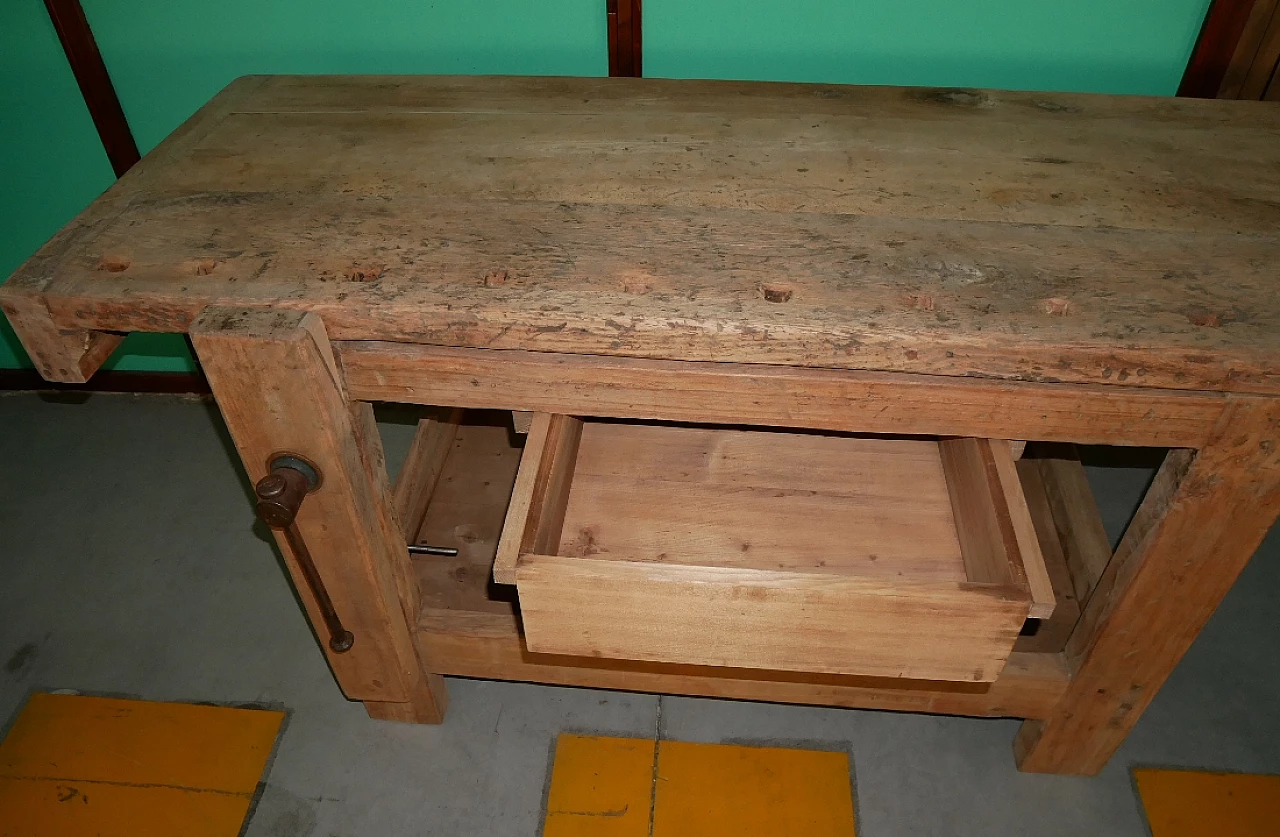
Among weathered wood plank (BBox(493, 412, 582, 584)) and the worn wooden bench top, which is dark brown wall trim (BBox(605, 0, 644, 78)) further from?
weathered wood plank (BBox(493, 412, 582, 584))

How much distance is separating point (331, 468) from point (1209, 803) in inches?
57.3

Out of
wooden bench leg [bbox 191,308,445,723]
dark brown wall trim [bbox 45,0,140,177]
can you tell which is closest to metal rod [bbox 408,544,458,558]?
wooden bench leg [bbox 191,308,445,723]

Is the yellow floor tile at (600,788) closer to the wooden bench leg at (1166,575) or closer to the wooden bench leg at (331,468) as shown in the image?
the wooden bench leg at (331,468)

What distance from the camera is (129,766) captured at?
1406mm

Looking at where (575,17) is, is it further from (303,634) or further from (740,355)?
(303,634)

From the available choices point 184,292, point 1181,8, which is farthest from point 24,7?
point 1181,8

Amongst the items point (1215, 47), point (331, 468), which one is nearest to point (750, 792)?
point (331, 468)

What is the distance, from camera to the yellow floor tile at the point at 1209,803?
1.32 m

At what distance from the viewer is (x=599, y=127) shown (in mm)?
1233

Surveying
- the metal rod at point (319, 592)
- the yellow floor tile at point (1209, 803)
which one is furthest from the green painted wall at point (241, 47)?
the yellow floor tile at point (1209, 803)

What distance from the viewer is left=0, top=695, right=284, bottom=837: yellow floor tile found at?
1.34 metres

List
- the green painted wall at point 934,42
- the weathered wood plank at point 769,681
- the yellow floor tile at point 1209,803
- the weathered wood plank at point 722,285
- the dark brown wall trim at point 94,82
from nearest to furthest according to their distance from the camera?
the weathered wood plank at point 722,285
the weathered wood plank at point 769,681
the yellow floor tile at point 1209,803
the green painted wall at point 934,42
the dark brown wall trim at point 94,82

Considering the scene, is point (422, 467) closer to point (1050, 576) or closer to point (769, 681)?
point (769, 681)

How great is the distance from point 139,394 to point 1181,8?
2.42 metres
